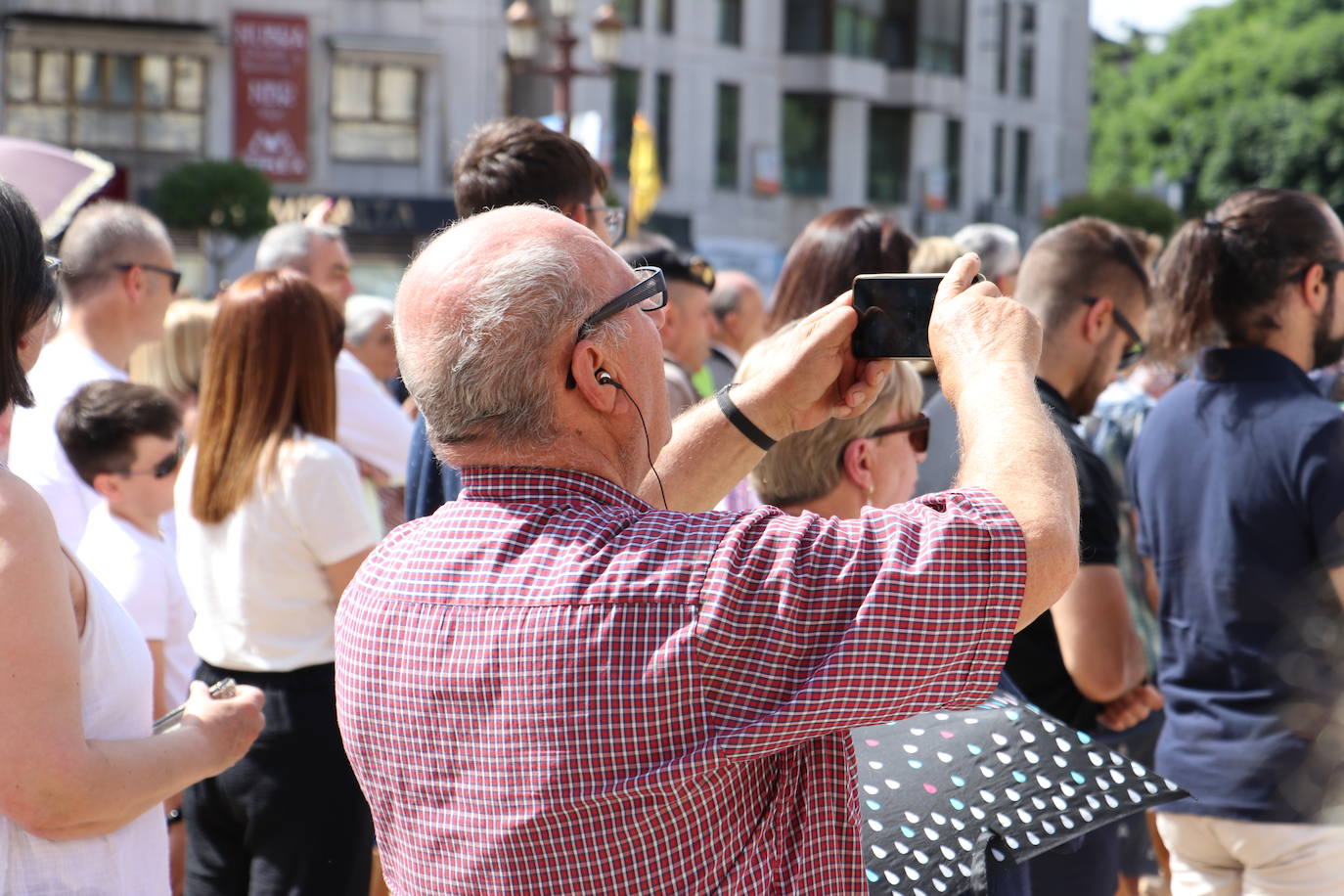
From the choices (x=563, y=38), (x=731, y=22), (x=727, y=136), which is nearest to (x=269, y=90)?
(x=727, y=136)

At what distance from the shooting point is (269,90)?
2853 cm

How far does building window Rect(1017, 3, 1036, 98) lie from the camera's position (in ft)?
132

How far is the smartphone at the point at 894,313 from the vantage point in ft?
6.51

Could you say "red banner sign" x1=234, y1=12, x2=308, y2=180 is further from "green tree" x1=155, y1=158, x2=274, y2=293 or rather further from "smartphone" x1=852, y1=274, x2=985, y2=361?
"smartphone" x1=852, y1=274, x2=985, y2=361

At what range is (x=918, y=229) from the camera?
35.9 meters

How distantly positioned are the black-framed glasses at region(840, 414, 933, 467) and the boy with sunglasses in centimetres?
202

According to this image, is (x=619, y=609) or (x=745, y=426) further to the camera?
(x=745, y=426)

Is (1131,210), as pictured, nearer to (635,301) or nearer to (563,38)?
(563,38)

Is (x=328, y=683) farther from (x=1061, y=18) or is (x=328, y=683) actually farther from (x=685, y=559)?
(x=1061, y=18)

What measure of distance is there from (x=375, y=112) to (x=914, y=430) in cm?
2795

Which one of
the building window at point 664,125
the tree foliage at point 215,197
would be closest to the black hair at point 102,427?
the tree foliage at point 215,197

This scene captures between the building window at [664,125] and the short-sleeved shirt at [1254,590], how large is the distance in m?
29.5

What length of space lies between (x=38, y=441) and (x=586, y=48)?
Answer: 2867 centimetres

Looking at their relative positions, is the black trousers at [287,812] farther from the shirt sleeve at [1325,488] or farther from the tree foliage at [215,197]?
the tree foliage at [215,197]
